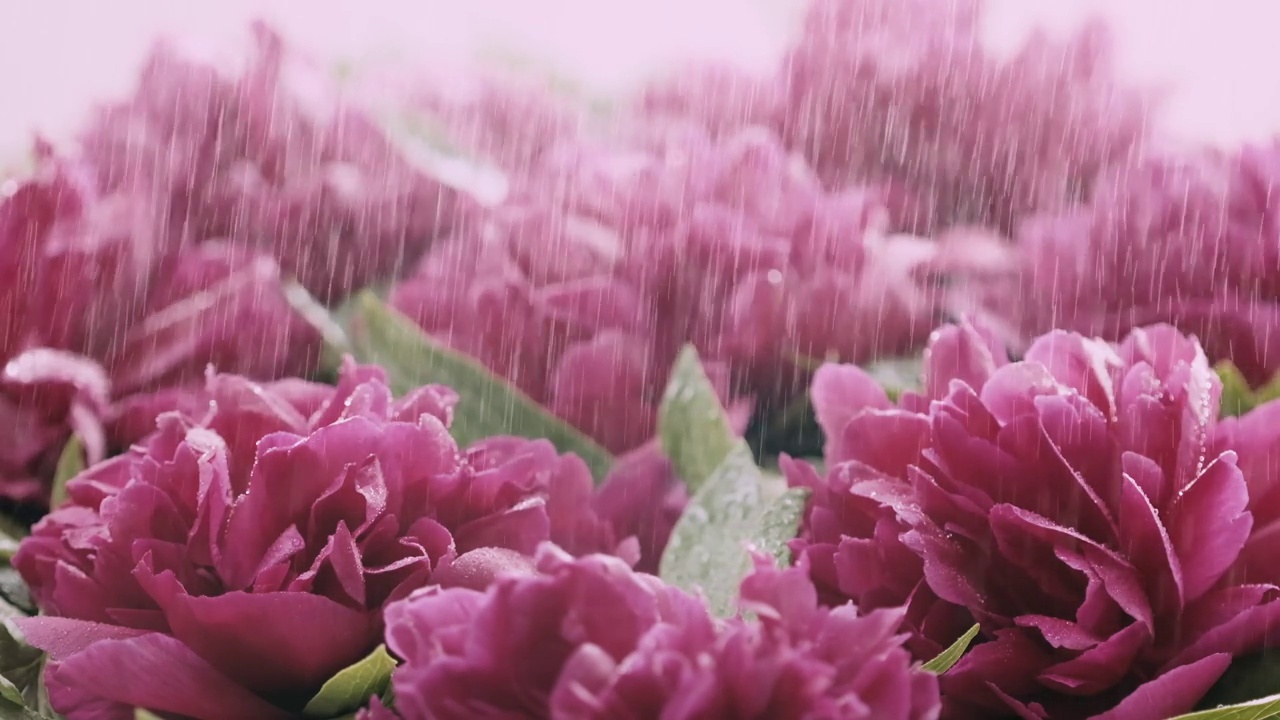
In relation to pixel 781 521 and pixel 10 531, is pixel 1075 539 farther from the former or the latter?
pixel 10 531

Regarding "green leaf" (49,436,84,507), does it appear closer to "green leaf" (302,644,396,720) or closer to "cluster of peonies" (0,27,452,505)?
"cluster of peonies" (0,27,452,505)

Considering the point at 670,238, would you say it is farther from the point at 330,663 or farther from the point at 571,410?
the point at 330,663

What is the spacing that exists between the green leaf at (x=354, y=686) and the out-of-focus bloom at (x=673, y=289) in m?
0.12

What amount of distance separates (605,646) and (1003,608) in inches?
3.6

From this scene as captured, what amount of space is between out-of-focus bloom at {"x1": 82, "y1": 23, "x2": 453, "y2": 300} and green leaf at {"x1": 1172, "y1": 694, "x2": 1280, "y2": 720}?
31 cm

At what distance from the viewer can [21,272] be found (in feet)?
1.09

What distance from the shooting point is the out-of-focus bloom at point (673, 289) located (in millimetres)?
344

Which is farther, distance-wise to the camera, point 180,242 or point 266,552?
point 180,242

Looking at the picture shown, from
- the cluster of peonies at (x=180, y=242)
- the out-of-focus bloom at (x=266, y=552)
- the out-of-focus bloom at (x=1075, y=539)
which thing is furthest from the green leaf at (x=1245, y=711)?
the cluster of peonies at (x=180, y=242)

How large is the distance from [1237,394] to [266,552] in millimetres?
221

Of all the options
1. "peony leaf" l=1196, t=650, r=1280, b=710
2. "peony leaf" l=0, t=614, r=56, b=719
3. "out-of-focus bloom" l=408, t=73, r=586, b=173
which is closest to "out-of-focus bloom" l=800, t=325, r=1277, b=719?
"peony leaf" l=1196, t=650, r=1280, b=710

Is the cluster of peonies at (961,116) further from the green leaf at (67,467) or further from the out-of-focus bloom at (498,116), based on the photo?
the green leaf at (67,467)

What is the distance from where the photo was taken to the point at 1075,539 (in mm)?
230

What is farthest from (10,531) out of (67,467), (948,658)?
(948,658)
